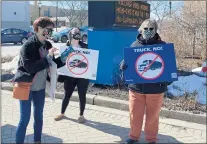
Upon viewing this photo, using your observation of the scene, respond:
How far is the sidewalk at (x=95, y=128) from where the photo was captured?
14.5 feet

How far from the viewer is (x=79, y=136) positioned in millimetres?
4492

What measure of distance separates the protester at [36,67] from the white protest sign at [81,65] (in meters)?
1.02

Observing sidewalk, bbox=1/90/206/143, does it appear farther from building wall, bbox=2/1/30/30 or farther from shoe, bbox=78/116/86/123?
building wall, bbox=2/1/30/30

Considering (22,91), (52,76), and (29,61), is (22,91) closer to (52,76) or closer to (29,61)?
(29,61)

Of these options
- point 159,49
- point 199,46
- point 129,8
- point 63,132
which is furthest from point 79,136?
point 199,46


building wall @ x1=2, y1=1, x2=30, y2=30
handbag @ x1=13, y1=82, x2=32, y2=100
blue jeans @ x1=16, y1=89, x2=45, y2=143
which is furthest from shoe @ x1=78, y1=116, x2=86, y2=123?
building wall @ x1=2, y1=1, x2=30, y2=30

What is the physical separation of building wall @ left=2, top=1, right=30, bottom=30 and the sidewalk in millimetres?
34042

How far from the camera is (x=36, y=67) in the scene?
354 centimetres

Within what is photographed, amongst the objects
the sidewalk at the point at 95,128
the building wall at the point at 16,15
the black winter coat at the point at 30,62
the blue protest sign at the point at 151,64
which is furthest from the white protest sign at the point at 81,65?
the building wall at the point at 16,15

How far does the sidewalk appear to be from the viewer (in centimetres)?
441

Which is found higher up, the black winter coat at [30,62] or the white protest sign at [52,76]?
the black winter coat at [30,62]

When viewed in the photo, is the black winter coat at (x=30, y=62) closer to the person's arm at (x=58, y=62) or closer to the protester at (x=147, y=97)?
the person's arm at (x=58, y=62)

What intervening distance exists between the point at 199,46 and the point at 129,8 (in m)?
3.34

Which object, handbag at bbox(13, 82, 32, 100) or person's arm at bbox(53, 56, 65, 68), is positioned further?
person's arm at bbox(53, 56, 65, 68)
